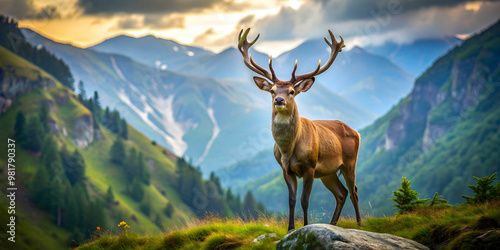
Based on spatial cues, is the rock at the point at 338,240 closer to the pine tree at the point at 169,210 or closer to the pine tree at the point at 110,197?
the pine tree at the point at 110,197

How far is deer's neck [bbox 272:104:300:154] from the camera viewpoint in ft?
43.1

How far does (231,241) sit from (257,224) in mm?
1610

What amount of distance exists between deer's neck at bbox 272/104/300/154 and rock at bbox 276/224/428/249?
296 cm

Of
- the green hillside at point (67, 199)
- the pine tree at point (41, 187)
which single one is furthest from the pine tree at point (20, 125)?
the pine tree at point (41, 187)

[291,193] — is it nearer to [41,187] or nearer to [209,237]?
[209,237]

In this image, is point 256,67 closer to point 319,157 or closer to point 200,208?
point 319,157

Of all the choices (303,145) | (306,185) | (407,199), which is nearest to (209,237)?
(306,185)

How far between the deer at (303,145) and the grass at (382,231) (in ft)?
4.20

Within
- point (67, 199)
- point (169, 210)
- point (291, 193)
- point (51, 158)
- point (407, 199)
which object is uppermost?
point (51, 158)

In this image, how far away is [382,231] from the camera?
529 inches

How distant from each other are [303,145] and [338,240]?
12.6 ft

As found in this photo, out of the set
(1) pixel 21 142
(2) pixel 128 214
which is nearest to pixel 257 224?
(2) pixel 128 214

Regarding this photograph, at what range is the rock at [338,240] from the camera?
1002 centimetres

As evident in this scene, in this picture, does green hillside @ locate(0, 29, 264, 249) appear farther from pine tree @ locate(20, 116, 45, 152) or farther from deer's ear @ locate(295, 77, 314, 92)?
deer's ear @ locate(295, 77, 314, 92)
